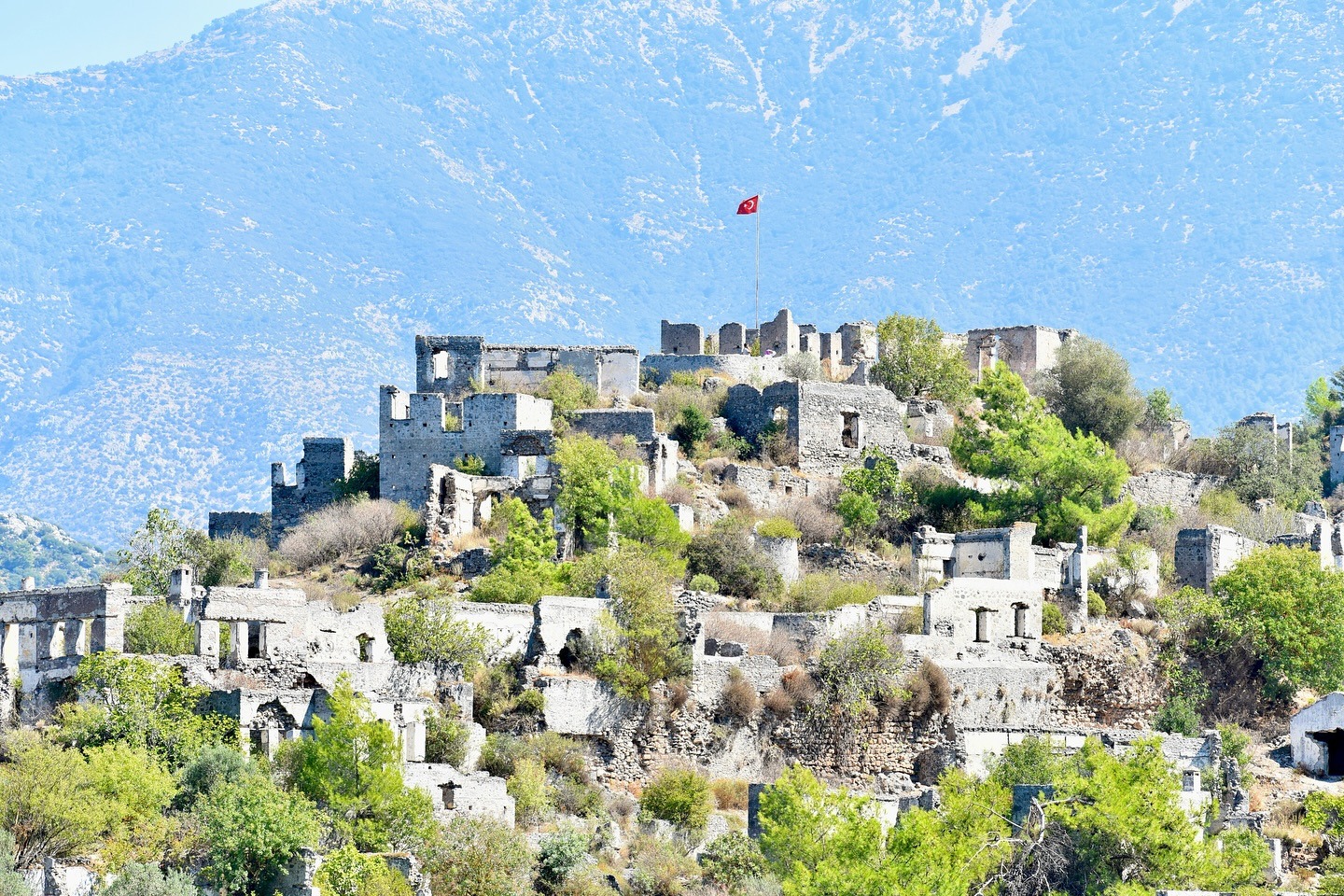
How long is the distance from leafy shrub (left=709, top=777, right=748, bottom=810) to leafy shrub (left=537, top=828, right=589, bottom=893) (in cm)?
588

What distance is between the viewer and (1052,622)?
6175 cm

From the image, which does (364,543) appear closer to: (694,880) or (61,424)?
(694,880)

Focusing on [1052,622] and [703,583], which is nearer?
[1052,622]

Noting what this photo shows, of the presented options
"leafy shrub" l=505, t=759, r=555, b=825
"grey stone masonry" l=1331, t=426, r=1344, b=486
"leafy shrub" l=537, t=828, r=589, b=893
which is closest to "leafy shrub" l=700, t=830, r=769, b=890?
"leafy shrub" l=537, t=828, r=589, b=893

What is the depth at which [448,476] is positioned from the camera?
67250mm

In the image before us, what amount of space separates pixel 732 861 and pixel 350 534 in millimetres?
19988

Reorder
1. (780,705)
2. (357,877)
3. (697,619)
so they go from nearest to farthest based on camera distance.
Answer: (357,877), (780,705), (697,619)

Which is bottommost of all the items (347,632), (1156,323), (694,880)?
(694,880)

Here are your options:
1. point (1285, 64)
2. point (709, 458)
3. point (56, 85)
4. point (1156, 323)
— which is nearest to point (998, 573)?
point (709, 458)

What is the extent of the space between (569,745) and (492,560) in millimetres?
9329

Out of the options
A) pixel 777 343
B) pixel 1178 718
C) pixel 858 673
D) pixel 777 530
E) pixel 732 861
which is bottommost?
pixel 732 861

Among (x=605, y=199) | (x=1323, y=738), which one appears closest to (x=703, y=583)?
(x=1323, y=738)

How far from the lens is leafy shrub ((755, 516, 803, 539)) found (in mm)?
65000

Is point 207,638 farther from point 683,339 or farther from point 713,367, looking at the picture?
point 683,339
